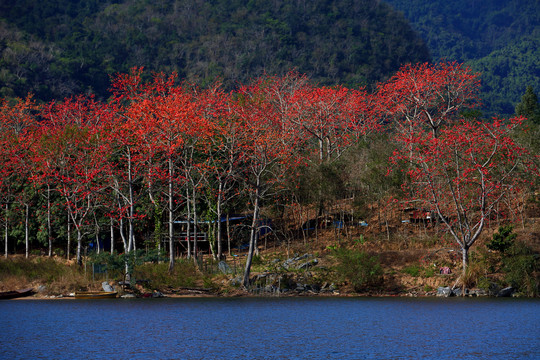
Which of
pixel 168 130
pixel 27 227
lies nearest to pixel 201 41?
pixel 27 227

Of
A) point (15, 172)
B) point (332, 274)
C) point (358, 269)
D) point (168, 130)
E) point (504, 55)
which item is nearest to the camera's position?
point (358, 269)

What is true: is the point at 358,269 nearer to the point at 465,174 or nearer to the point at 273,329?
the point at 465,174

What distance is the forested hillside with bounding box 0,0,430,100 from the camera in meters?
113

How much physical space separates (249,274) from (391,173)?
12725 millimetres

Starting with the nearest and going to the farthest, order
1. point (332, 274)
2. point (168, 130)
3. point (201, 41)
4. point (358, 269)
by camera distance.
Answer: point (358, 269)
point (332, 274)
point (168, 130)
point (201, 41)

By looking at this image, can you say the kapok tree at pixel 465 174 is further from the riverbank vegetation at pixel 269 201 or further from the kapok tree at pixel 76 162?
the kapok tree at pixel 76 162

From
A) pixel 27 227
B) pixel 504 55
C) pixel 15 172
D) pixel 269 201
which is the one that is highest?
pixel 504 55

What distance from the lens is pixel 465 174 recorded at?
3862 cm

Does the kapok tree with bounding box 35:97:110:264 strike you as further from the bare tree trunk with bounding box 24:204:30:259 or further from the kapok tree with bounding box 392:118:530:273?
the kapok tree with bounding box 392:118:530:273

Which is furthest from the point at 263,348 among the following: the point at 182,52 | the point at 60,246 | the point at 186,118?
the point at 182,52

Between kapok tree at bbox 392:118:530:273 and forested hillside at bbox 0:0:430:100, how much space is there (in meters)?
71.1

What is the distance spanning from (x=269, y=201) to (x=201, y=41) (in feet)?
306

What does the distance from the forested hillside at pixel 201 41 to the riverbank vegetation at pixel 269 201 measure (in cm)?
6168

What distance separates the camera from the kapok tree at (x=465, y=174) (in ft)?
122
